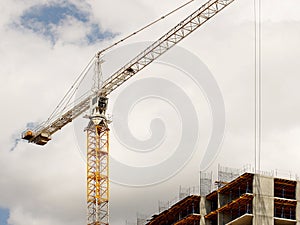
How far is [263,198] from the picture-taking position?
4673 inches

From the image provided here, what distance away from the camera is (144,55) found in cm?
14275

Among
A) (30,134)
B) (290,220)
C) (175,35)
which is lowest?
(290,220)

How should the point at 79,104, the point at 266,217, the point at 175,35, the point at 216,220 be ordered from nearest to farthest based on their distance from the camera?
the point at 266,217 < the point at 216,220 < the point at 175,35 < the point at 79,104

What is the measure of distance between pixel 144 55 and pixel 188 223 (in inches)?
1071

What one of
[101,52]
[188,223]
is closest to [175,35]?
[101,52]

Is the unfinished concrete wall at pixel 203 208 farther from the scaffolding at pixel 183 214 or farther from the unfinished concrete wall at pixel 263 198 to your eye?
the unfinished concrete wall at pixel 263 198

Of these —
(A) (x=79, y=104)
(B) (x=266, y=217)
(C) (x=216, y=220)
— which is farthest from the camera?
(A) (x=79, y=104)

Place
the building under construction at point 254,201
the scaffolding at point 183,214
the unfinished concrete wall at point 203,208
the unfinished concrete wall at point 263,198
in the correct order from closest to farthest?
the unfinished concrete wall at point 263,198, the building under construction at point 254,201, the unfinished concrete wall at point 203,208, the scaffolding at point 183,214

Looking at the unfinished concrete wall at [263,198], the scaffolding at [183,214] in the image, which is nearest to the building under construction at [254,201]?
the unfinished concrete wall at [263,198]

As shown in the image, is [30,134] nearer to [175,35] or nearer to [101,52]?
[101,52]

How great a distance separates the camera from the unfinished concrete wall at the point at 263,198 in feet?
387

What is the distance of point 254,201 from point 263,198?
1.24 metres

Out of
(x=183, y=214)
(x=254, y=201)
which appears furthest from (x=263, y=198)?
(x=183, y=214)

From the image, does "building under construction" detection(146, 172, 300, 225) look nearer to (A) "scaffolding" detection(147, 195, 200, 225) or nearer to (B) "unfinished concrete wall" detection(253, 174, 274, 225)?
(B) "unfinished concrete wall" detection(253, 174, 274, 225)
